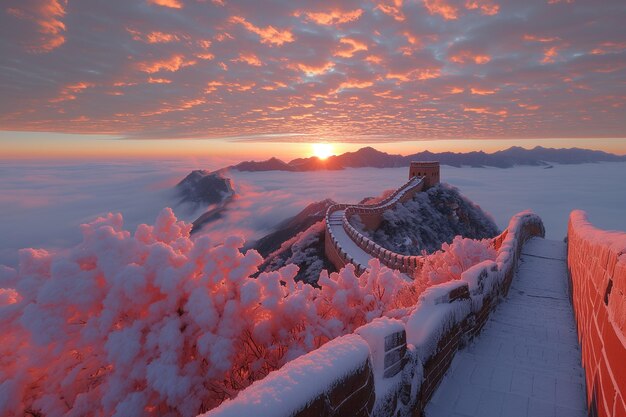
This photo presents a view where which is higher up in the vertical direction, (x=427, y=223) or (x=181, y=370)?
(x=181, y=370)

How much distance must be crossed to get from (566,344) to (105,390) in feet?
25.6

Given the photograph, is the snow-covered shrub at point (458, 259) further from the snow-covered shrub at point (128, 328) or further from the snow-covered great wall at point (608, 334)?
the snow-covered shrub at point (128, 328)

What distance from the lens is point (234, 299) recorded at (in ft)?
17.2

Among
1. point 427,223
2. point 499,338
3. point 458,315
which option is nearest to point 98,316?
point 458,315

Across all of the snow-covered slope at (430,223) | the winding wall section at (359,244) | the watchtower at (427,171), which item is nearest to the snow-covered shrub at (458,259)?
the winding wall section at (359,244)

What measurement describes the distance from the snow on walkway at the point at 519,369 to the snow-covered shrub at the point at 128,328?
2.50 meters

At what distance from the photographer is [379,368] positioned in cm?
382

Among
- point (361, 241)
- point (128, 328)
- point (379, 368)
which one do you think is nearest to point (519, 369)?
point (379, 368)

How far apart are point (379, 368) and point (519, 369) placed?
3318 mm

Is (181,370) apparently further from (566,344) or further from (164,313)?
(566,344)

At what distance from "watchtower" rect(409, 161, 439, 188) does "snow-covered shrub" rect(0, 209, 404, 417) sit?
6791 centimetres

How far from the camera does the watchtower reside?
2719 inches

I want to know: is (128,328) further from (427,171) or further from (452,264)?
(427,171)

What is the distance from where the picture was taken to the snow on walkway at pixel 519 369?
4.74 metres
